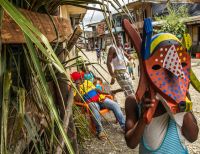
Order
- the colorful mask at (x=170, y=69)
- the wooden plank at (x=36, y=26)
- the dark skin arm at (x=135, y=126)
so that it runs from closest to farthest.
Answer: the wooden plank at (x=36, y=26)
the colorful mask at (x=170, y=69)
the dark skin arm at (x=135, y=126)

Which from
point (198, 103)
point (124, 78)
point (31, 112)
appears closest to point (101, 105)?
point (124, 78)

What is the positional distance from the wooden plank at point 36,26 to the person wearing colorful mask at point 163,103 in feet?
1.40

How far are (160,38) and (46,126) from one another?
0.72 meters

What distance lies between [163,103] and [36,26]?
725 mm

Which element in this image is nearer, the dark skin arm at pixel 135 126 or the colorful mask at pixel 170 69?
the colorful mask at pixel 170 69

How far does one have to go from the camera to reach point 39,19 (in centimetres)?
129

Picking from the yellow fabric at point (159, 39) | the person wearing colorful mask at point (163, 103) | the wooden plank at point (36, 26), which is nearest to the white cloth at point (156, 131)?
the person wearing colorful mask at point (163, 103)

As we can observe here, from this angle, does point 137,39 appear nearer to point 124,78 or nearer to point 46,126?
point 46,126

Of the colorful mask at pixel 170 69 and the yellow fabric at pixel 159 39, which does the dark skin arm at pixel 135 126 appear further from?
the yellow fabric at pixel 159 39

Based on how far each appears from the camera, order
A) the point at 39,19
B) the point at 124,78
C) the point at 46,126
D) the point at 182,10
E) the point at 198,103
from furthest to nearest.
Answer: the point at 182,10 < the point at 198,103 < the point at 124,78 < the point at 46,126 < the point at 39,19

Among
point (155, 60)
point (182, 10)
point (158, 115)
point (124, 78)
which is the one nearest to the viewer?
point (155, 60)

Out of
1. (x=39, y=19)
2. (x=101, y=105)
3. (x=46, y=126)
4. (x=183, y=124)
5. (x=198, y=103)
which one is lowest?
(x=198, y=103)

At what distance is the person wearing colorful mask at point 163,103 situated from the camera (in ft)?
4.92

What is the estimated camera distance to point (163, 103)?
1.53 m
